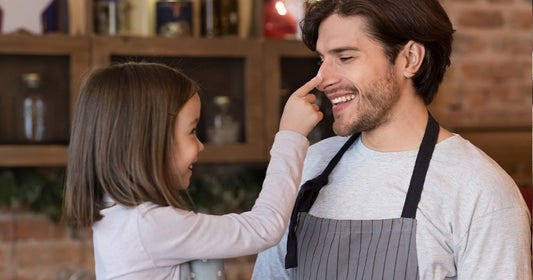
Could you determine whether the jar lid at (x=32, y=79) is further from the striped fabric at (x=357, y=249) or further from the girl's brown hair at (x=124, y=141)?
the striped fabric at (x=357, y=249)

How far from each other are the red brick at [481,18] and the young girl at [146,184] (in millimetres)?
1917

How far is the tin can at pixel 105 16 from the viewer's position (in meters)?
2.71

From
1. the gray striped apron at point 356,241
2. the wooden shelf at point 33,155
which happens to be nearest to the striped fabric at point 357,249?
the gray striped apron at point 356,241

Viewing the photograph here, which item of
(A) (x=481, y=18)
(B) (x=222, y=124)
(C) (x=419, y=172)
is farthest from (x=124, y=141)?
(A) (x=481, y=18)

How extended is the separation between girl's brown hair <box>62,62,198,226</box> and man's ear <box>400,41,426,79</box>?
0.50m

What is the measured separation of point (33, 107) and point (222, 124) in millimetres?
688

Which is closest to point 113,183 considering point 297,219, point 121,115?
point 121,115

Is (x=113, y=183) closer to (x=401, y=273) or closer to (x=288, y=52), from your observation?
(x=401, y=273)

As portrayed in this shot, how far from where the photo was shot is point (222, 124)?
2.82 metres

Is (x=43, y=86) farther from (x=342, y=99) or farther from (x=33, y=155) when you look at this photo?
(x=342, y=99)

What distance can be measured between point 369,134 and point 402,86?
129mm

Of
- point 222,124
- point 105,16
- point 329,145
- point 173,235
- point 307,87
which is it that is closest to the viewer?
point 173,235

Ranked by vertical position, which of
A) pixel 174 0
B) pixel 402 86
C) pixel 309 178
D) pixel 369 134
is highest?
pixel 174 0

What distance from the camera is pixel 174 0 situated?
2764 mm
